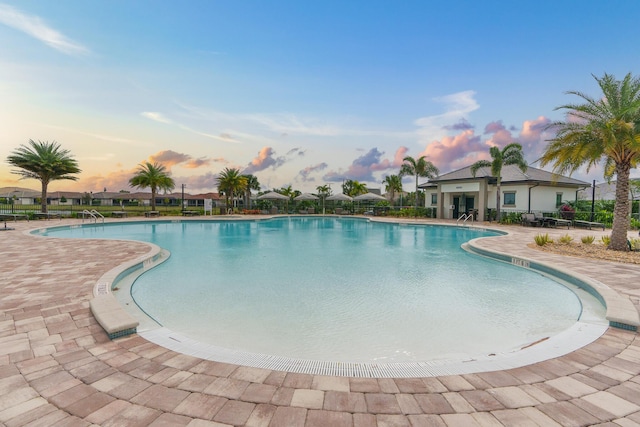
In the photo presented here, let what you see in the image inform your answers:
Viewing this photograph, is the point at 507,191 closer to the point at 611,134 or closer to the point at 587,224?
the point at 587,224

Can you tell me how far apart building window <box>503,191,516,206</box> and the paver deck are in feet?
66.9

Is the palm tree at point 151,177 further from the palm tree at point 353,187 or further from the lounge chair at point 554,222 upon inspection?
the lounge chair at point 554,222

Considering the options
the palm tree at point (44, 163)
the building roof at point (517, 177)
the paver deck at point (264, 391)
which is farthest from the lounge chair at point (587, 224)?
the palm tree at point (44, 163)

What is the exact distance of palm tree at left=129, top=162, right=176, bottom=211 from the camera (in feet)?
99.2

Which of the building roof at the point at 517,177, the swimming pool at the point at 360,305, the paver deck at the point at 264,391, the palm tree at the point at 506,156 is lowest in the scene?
the swimming pool at the point at 360,305

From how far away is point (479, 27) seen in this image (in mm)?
13055

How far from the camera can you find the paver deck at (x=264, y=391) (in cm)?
210

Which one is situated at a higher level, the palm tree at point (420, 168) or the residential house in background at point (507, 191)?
the palm tree at point (420, 168)

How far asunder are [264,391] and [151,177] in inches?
1289

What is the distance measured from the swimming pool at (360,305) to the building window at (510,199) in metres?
14.3

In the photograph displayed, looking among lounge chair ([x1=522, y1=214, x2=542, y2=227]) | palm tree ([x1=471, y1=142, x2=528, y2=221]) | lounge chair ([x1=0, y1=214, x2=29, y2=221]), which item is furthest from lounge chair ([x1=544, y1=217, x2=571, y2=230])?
lounge chair ([x1=0, y1=214, x2=29, y2=221])

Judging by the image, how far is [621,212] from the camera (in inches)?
380

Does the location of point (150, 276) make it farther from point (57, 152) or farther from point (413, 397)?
point (57, 152)

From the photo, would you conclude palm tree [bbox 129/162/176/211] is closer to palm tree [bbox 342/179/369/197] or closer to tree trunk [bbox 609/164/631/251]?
palm tree [bbox 342/179/369/197]
